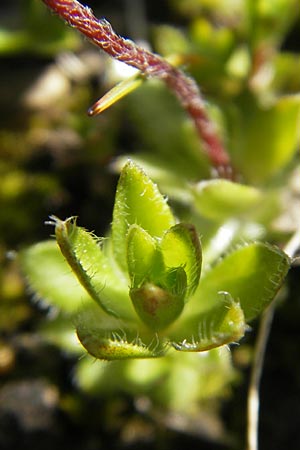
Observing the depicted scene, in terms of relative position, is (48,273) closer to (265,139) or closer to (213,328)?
(213,328)

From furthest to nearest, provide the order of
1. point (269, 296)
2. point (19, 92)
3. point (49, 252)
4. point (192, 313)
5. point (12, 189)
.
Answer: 1. point (19, 92)
2. point (12, 189)
3. point (49, 252)
4. point (192, 313)
5. point (269, 296)

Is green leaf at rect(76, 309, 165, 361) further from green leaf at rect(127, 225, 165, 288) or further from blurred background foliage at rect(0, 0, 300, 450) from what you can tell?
blurred background foliage at rect(0, 0, 300, 450)

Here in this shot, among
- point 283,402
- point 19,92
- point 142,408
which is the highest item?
point 19,92

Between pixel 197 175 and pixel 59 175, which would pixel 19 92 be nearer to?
pixel 59 175

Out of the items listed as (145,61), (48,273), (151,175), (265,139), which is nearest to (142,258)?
(48,273)

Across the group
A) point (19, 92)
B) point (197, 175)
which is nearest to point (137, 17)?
point (19, 92)

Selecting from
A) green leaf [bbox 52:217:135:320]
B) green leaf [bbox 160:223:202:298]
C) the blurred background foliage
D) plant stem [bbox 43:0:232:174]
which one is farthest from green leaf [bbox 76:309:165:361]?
plant stem [bbox 43:0:232:174]
